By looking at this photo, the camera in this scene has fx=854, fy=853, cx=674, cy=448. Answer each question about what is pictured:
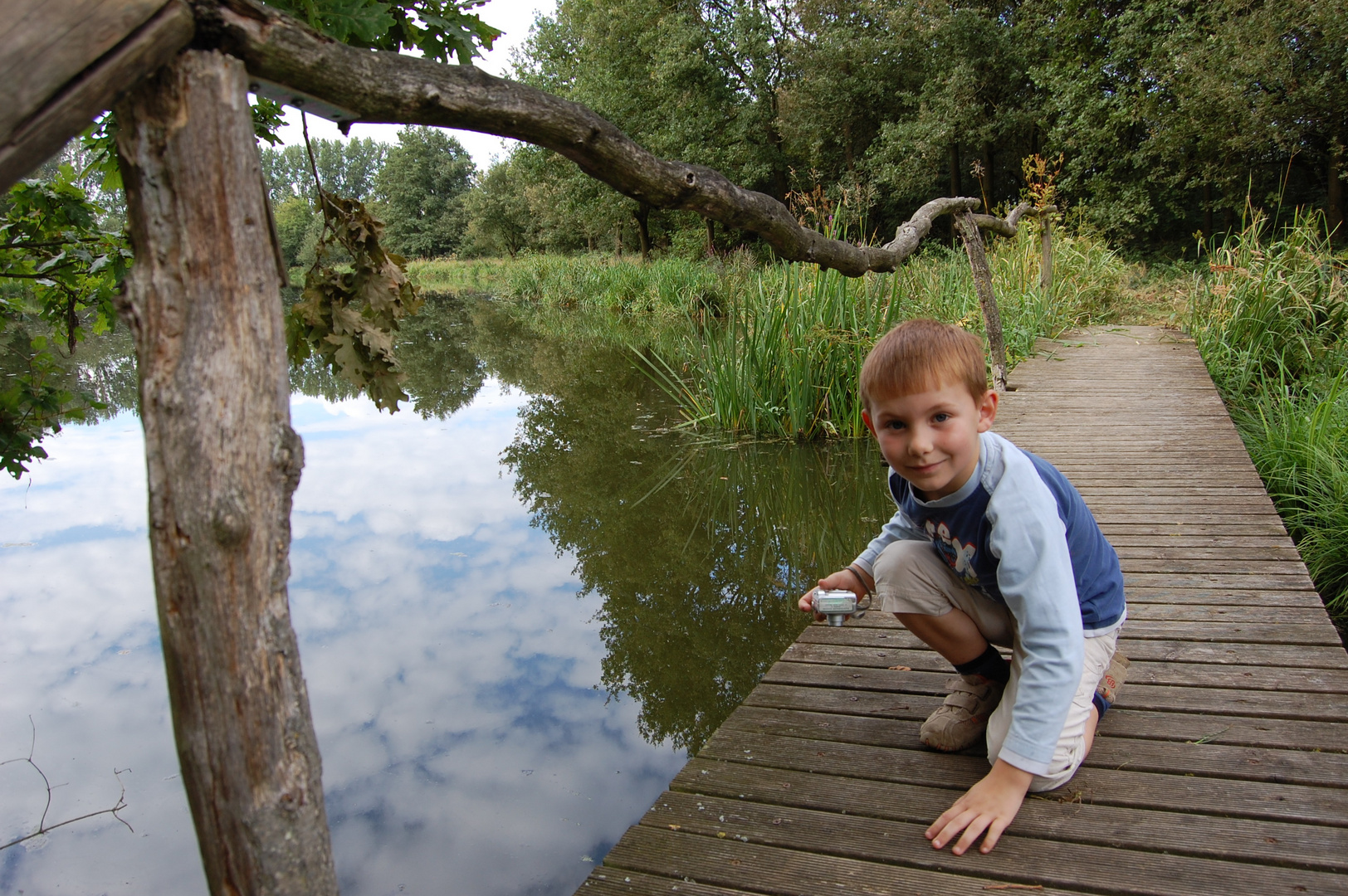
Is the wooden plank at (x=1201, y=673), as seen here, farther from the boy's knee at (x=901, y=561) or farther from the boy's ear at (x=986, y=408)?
the boy's ear at (x=986, y=408)

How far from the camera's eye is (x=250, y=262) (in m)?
0.86

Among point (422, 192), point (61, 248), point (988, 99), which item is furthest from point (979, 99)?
point (422, 192)

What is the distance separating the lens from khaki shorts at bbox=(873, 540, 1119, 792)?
1643mm

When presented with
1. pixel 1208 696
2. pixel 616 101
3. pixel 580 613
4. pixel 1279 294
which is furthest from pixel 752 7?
pixel 1208 696

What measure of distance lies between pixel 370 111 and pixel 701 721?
8.22 feet

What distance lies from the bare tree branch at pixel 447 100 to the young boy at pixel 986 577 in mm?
448

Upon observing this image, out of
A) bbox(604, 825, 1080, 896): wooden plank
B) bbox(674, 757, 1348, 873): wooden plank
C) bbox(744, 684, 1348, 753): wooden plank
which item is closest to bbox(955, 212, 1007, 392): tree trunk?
bbox(744, 684, 1348, 753): wooden plank

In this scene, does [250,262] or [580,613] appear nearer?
[250,262]

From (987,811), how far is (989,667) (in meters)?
0.39

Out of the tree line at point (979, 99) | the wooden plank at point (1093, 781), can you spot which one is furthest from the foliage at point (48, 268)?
the tree line at point (979, 99)

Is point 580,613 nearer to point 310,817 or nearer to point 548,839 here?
point 548,839

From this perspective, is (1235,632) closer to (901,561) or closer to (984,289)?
(901,561)

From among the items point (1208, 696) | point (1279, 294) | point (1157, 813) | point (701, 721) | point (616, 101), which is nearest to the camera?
point (1157, 813)

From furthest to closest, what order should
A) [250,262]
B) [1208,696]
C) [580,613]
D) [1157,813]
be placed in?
1. [580,613]
2. [1208,696]
3. [1157,813]
4. [250,262]
